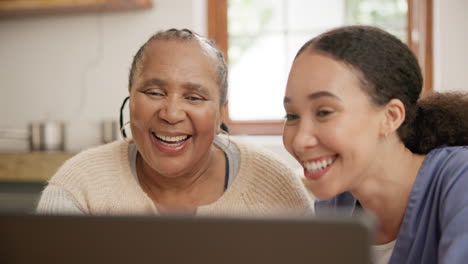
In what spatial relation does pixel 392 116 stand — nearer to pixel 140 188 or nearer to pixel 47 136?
pixel 140 188

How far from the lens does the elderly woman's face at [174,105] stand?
44.8 inches

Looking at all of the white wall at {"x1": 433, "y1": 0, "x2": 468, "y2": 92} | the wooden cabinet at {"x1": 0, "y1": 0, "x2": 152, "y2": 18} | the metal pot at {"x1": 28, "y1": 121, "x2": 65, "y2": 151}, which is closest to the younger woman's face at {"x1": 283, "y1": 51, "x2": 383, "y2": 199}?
the white wall at {"x1": 433, "y1": 0, "x2": 468, "y2": 92}

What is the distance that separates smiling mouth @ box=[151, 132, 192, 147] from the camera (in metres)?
1.16

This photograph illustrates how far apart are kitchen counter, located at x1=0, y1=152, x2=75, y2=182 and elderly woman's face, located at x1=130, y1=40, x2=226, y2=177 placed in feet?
4.75

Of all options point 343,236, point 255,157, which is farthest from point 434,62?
point 343,236

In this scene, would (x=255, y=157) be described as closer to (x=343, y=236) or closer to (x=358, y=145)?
(x=358, y=145)

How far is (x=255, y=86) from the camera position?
2.71 metres

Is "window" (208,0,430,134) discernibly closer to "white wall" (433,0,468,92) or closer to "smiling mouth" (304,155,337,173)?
"white wall" (433,0,468,92)

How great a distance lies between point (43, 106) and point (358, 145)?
7.90 ft

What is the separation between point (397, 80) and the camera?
941 mm

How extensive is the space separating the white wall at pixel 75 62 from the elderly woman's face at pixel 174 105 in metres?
1.45

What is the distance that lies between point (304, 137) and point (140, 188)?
0.53 metres

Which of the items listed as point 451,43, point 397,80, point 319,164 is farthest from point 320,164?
point 451,43

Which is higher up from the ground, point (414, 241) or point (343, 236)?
point (343, 236)
